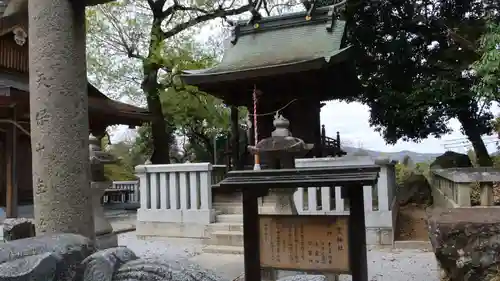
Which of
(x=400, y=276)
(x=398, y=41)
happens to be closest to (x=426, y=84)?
(x=398, y=41)

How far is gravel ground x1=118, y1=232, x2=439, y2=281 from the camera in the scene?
17.2ft

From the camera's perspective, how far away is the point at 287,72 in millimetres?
10023

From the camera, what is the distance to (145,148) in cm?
2484

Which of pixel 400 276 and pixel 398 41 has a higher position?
pixel 398 41

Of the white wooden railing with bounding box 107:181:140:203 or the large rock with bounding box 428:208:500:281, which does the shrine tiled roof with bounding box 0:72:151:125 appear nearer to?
the white wooden railing with bounding box 107:181:140:203

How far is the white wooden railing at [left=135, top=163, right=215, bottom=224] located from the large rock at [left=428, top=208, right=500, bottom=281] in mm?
5294

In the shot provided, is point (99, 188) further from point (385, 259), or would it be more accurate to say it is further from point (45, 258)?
point (45, 258)

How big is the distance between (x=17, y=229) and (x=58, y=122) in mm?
2416

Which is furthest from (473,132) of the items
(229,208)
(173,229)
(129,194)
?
(129,194)

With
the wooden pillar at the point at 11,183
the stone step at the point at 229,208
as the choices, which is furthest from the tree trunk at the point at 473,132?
the wooden pillar at the point at 11,183

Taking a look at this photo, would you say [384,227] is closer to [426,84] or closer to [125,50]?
[426,84]

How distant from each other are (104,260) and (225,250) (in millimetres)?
5270

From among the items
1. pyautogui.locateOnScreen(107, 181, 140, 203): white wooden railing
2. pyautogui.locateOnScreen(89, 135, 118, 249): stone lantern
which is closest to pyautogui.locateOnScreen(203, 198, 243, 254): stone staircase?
pyautogui.locateOnScreen(89, 135, 118, 249): stone lantern

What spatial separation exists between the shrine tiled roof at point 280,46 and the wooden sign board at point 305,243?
6693 millimetres
